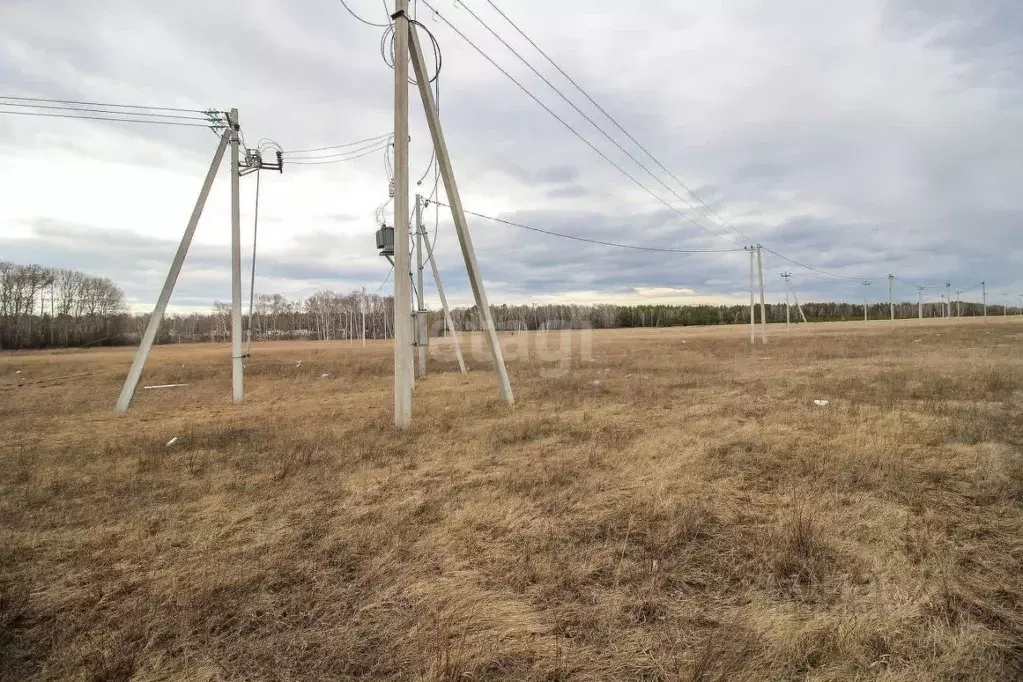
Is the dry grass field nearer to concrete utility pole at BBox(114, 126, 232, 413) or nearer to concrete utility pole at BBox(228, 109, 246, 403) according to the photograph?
concrete utility pole at BBox(114, 126, 232, 413)

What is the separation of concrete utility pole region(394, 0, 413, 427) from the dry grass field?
2.97 feet

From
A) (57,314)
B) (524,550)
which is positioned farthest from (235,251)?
(57,314)

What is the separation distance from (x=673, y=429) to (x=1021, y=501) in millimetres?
4250

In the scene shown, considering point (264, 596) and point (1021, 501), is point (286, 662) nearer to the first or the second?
point (264, 596)

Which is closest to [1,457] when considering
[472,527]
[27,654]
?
[27,654]

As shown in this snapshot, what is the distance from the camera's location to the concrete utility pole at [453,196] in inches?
368

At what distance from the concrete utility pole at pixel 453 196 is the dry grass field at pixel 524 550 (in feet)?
9.39

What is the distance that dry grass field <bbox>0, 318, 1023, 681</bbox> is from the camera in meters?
2.65

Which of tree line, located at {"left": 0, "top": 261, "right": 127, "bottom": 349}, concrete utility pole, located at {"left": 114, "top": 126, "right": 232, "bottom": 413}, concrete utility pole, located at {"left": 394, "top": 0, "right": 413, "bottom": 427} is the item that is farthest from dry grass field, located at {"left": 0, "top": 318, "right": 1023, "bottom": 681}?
tree line, located at {"left": 0, "top": 261, "right": 127, "bottom": 349}

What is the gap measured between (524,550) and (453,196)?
319 inches

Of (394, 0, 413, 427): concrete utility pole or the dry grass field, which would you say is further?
(394, 0, 413, 427): concrete utility pole

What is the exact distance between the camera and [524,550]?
12.9 ft

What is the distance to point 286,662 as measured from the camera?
2.63m

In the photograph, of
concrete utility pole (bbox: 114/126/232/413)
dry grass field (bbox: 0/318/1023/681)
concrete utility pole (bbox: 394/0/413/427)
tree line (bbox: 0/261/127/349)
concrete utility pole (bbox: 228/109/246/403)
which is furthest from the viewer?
tree line (bbox: 0/261/127/349)
